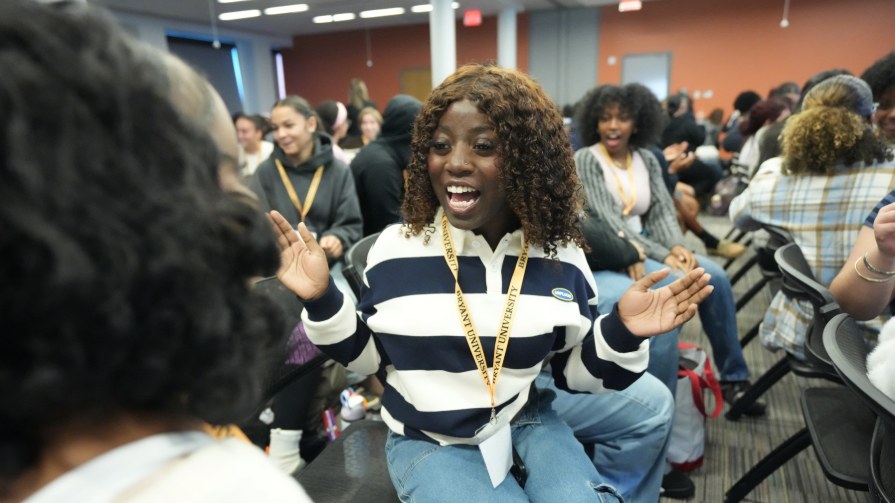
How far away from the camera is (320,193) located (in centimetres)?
291

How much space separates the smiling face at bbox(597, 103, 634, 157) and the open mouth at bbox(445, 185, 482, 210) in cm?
171

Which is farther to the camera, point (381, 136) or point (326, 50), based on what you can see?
point (326, 50)

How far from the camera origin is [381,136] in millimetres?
3275

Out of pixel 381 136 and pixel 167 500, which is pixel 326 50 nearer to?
pixel 381 136

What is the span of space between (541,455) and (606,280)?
3.42 feet

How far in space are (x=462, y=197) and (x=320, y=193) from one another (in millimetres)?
1803

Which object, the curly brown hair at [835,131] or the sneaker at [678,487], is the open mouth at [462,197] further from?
the curly brown hair at [835,131]

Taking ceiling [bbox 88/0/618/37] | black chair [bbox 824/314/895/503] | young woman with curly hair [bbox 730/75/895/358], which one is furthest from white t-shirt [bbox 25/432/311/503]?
ceiling [bbox 88/0/618/37]

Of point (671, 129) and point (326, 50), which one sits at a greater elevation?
point (326, 50)

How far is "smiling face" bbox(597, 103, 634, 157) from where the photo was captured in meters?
2.71

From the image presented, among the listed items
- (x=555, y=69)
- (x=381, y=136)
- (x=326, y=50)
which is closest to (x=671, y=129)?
(x=381, y=136)

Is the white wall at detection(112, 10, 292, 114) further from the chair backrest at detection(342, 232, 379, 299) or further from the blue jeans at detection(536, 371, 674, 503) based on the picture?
the blue jeans at detection(536, 371, 674, 503)

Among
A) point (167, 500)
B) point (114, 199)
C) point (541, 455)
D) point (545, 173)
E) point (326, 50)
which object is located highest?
point (326, 50)

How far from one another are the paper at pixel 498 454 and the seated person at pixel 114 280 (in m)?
0.69
